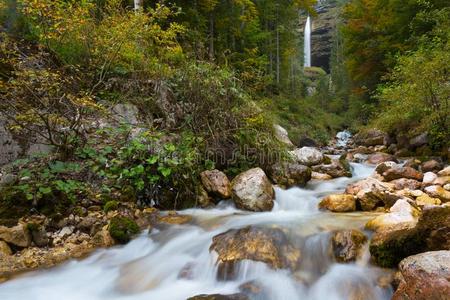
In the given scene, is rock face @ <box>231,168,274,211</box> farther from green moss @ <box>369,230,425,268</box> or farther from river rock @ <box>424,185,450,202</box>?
river rock @ <box>424,185,450,202</box>

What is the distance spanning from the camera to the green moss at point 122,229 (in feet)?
14.2

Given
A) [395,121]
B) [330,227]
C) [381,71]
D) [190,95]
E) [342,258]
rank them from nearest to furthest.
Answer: [342,258] → [330,227] → [190,95] → [395,121] → [381,71]

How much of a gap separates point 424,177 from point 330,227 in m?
3.13

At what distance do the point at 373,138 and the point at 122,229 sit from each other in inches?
449

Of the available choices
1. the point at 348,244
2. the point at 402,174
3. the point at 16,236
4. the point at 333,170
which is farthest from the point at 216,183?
the point at 402,174

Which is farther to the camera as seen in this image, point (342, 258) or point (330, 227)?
point (330, 227)

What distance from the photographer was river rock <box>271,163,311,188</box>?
6.49 metres

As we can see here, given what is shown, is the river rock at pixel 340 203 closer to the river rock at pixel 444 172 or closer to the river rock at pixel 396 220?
the river rock at pixel 396 220

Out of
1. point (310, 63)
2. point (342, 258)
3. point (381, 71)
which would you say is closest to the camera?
point (342, 258)

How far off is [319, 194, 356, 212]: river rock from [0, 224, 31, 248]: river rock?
14.0ft

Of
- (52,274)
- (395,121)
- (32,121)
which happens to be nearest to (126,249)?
(52,274)

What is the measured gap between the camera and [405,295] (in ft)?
8.43

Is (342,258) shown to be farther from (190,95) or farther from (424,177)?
(190,95)

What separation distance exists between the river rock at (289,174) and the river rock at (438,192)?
85.7 inches
